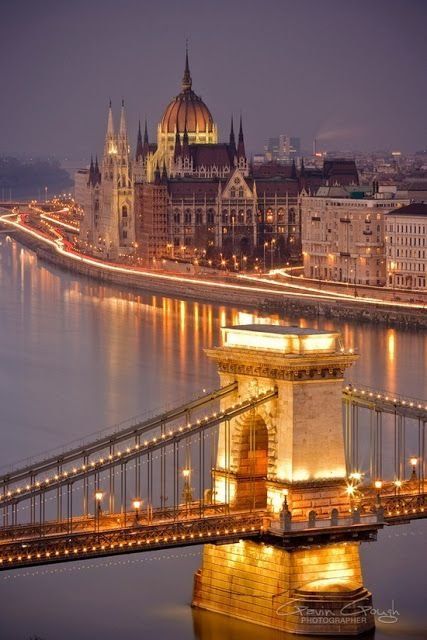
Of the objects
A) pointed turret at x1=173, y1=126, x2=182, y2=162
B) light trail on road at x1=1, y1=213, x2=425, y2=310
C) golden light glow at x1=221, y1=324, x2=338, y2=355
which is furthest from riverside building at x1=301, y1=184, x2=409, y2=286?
golden light glow at x1=221, y1=324, x2=338, y2=355

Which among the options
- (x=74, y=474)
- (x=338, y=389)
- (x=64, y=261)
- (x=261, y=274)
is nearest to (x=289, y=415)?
(x=338, y=389)

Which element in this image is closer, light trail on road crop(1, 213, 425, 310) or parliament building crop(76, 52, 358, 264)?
light trail on road crop(1, 213, 425, 310)

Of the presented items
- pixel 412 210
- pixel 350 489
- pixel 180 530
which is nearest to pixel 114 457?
pixel 180 530

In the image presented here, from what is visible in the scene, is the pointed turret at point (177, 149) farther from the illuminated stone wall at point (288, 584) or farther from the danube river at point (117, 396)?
the illuminated stone wall at point (288, 584)

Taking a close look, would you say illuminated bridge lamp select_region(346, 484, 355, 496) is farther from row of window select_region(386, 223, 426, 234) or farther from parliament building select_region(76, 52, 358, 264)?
parliament building select_region(76, 52, 358, 264)

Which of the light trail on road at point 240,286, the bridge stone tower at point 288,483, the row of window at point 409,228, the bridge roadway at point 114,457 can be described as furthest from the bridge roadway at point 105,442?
the row of window at point 409,228

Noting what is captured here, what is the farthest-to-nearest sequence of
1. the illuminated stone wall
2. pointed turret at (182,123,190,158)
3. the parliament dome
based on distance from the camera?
the parliament dome < pointed turret at (182,123,190,158) < the illuminated stone wall
